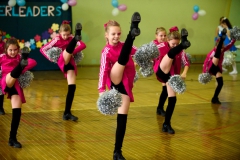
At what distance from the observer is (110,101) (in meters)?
3.29

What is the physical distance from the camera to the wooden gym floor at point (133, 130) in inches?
151

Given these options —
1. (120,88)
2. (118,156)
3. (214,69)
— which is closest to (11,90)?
(120,88)

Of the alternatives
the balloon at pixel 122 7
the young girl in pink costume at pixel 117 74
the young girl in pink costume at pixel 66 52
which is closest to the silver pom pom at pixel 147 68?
the young girl in pink costume at pixel 117 74

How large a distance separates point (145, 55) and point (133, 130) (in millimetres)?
1304

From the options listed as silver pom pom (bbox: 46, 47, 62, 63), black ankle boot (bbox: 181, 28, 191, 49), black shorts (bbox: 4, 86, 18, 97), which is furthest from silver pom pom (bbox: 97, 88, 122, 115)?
silver pom pom (bbox: 46, 47, 62, 63)

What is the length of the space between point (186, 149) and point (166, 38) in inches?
67.2

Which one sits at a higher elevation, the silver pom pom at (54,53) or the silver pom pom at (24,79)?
the silver pom pom at (54,53)

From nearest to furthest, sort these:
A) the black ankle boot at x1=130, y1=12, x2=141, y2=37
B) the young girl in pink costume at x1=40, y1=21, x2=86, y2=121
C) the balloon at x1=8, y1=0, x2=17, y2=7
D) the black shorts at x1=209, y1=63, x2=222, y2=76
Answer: the black ankle boot at x1=130, y1=12, x2=141, y2=37 < the young girl in pink costume at x1=40, y1=21, x2=86, y2=121 < the black shorts at x1=209, y1=63, x2=222, y2=76 < the balloon at x1=8, y1=0, x2=17, y2=7

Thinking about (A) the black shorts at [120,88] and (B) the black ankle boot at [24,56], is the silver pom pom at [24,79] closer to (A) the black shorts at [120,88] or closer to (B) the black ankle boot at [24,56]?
(B) the black ankle boot at [24,56]

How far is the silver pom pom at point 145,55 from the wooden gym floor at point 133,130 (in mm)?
893

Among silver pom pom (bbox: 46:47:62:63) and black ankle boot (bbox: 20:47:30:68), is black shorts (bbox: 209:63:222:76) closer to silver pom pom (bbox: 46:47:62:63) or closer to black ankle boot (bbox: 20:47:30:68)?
silver pom pom (bbox: 46:47:62:63)

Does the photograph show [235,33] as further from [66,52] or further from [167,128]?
[66,52]

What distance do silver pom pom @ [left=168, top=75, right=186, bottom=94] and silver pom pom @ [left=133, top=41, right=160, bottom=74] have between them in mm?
693

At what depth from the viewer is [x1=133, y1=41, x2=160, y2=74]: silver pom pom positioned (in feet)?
12.3
